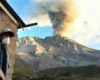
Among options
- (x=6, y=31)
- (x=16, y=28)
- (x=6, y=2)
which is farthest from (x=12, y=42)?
(x=6, y=31)

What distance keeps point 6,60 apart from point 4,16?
939 cm

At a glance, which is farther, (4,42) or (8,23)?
(8,23)

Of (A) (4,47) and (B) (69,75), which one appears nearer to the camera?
(A) (4,47)

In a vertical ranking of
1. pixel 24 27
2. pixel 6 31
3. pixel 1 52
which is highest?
pixel 24 27

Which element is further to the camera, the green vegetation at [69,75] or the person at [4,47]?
the green vegetation at [69,75]

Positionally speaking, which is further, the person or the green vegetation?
A: the green vegetation

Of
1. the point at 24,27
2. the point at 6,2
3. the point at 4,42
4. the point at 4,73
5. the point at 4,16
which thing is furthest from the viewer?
the point at 24,27

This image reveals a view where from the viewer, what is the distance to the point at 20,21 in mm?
13516

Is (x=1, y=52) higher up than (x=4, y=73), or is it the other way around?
(x=1, y=52)

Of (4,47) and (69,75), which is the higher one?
(4,47)

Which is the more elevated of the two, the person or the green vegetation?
the person

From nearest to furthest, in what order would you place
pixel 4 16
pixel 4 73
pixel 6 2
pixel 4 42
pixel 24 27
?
1. pixel 4 73
2. pixel 4 42
3. pixel 6 2
4. pixel 4 16
5. pixel 24 27

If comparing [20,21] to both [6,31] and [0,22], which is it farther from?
[6,31]

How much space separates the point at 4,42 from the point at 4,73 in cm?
35
